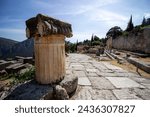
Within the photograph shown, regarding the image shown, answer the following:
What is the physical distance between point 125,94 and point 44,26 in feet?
7.64

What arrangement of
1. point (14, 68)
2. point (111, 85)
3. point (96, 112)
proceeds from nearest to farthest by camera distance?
point (96, 112) → point (111, 85) → point (14, 68)

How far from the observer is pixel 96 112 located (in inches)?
81.3

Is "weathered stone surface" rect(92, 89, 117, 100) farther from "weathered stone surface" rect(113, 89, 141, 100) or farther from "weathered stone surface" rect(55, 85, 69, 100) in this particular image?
"weathered stone surface" rect(55, 85, 69, 100)

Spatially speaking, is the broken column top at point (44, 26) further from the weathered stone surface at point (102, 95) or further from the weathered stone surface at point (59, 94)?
the weathered stone surface at point (102, 95)

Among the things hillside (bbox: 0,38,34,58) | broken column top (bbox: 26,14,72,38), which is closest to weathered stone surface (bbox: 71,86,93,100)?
broken column top (bbox: 26,14,72,38)

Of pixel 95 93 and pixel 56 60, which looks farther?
pixel 95 93

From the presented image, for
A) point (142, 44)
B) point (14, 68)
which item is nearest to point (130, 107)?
point (14, 68)

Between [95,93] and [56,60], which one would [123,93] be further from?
[56,60]

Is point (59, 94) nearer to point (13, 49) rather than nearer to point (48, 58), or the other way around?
point (48, 58)

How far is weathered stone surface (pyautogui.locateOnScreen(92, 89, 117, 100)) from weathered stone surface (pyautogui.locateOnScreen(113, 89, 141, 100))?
13 cm

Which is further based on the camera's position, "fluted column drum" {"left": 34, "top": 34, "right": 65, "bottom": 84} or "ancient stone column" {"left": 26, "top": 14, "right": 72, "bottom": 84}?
"fluted column drum" {"left": 34, "top": 34, "right": 65, "bottom": 84}

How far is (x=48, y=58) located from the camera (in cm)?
269

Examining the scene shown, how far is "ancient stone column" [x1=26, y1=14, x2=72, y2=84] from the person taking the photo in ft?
8.32

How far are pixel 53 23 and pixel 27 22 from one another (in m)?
0.51
